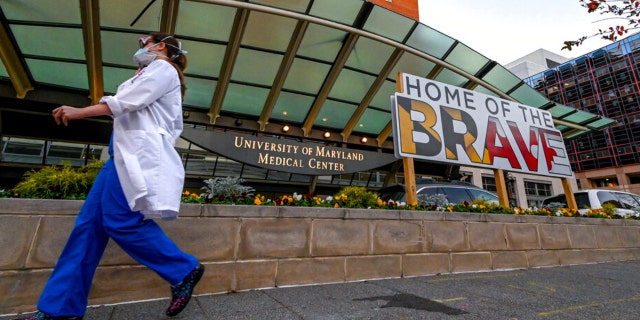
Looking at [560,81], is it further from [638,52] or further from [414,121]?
[414,121]

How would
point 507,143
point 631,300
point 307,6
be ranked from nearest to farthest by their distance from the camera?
point 631,300, point 507,143, point 307,6

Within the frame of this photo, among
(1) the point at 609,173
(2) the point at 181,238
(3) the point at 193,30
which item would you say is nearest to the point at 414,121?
(2) the point at 181,238

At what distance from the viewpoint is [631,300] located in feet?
9.43

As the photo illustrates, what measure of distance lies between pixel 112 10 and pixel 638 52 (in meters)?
85.5

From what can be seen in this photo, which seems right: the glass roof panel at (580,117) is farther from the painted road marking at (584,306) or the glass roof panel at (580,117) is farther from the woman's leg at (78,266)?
the woman's leg at (78,266)

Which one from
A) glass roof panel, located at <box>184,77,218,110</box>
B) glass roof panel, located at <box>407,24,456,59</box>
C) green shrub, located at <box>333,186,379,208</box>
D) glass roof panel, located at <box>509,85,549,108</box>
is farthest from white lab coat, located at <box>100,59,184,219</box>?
glass roof panel, located at <box>509,85,549,108</box>

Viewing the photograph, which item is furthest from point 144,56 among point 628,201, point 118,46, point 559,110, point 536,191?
point 536,191

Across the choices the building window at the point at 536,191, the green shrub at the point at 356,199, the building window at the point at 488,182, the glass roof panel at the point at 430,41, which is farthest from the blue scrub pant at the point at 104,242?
the building window at the point at 536,191

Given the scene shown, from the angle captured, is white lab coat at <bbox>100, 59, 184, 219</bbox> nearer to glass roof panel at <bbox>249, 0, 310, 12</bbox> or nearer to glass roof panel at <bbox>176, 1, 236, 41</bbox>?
glass roof panel at <bbox>176, 1, 236, 41</bbox>

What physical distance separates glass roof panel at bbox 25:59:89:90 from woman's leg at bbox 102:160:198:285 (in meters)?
11.2

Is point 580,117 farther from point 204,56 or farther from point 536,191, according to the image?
point 204,56

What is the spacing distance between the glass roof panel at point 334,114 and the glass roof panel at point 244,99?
289 centimetres

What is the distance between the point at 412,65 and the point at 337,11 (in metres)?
4.52

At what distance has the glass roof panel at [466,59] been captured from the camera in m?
11.6
